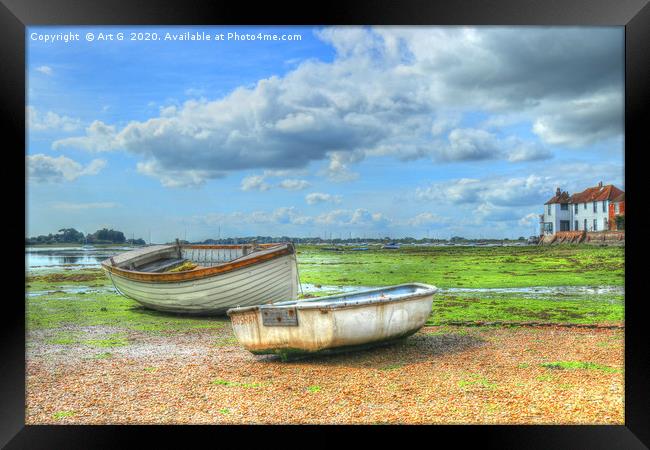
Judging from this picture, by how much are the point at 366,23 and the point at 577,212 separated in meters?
5.95

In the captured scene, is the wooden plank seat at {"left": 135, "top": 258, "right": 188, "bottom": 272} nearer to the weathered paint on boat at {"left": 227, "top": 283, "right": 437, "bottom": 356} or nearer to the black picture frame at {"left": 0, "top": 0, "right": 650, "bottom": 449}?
the weathered paint on boat at {"left": 227, "top": 283, "right": 437, "bottom": 356}

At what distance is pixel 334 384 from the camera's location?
18.9 ft

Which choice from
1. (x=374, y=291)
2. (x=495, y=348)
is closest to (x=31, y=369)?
(x=374, y=291)

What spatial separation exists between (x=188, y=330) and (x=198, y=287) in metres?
0.65

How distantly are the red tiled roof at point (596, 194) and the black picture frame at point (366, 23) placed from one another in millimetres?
3046

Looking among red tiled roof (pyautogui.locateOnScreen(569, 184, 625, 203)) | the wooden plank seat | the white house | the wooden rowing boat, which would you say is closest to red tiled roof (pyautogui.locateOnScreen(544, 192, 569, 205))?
the white house

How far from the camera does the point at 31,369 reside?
6.61 metres

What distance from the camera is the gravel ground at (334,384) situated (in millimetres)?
5457

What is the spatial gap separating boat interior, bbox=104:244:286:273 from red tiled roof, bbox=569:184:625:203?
17.8ft

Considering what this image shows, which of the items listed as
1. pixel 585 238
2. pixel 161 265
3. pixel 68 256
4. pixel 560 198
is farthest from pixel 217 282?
pixel 585 238

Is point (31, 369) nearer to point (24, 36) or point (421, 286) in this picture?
point (24, 36)

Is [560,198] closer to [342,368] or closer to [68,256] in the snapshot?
[342,368]

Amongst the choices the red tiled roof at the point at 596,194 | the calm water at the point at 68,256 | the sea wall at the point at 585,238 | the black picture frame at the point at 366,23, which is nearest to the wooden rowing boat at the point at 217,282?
the calm water at the point at 68,256

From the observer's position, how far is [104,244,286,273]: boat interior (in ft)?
30.6
